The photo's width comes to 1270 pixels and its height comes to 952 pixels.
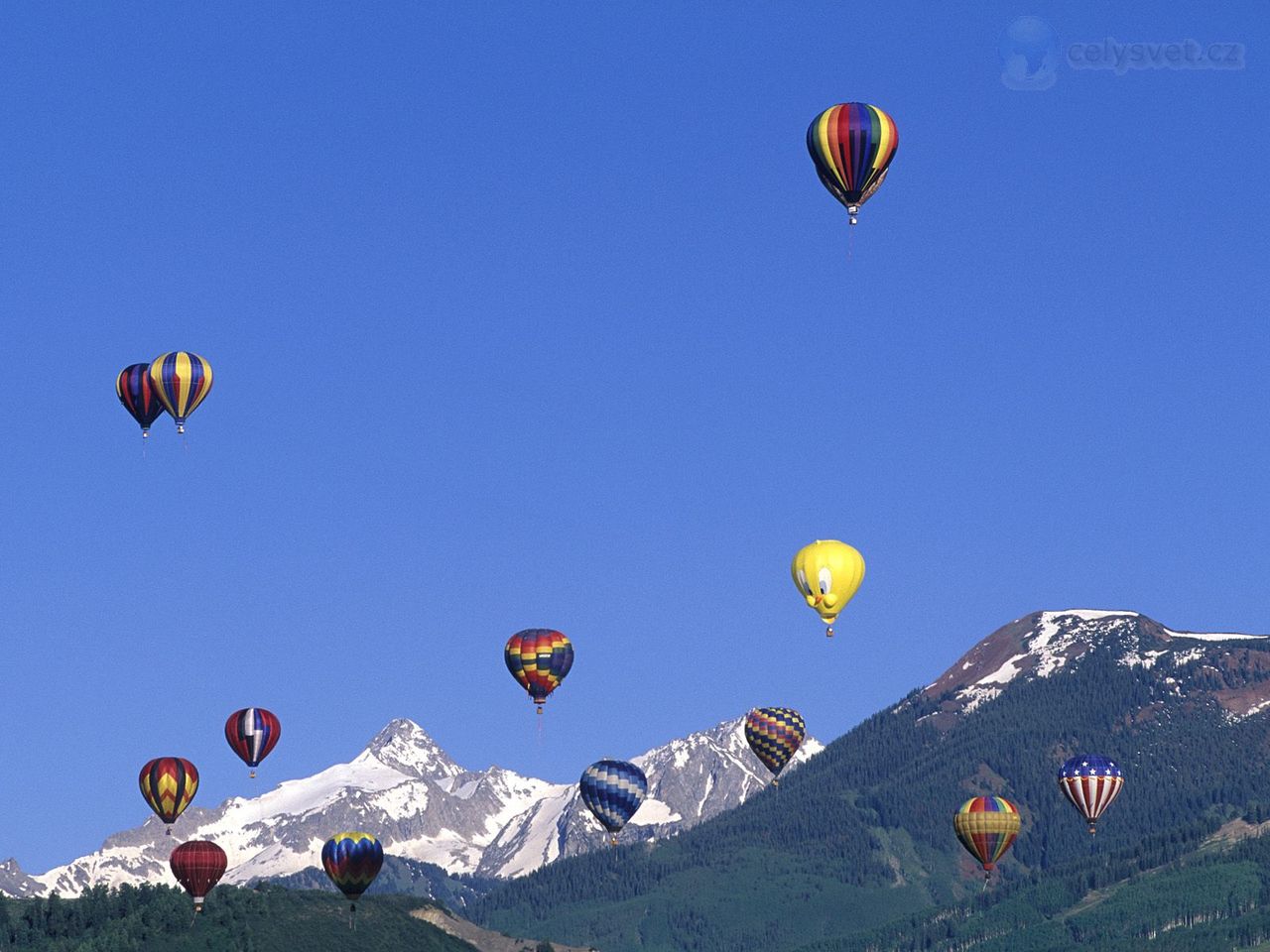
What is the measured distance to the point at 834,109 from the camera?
189625 mm

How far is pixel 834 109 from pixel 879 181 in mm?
6436

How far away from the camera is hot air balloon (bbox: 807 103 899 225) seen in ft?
611

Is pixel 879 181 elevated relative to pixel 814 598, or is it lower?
elevated

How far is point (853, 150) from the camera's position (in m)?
187

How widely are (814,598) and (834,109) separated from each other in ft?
125

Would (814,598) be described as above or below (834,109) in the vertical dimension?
below

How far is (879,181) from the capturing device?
188500 millimetres

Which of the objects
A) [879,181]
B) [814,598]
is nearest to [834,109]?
[879,181]

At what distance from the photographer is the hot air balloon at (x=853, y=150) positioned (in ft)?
611

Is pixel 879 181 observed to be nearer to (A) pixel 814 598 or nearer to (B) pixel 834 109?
(B) pixel 834 109

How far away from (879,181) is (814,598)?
3340cm
